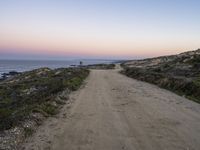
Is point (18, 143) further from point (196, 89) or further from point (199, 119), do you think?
point (196, 89)

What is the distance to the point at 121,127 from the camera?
12766 millimetres

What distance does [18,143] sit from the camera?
34.1ft

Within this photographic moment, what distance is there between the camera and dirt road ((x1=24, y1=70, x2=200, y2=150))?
1037 centimetres

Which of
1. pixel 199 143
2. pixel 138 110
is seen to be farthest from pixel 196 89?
pixel 199 143

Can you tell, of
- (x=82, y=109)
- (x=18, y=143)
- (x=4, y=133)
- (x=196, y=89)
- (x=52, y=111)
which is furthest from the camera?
(x=196, y=89)

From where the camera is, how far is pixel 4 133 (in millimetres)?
11164

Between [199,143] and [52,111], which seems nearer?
[199,143]

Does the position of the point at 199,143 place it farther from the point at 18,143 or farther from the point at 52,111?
the point at 52,111

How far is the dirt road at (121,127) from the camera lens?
10367 millimetres

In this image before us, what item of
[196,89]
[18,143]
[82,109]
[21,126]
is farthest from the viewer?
→ [196,89]

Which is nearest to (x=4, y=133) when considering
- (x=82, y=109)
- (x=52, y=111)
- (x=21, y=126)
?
(x=21, y=126)

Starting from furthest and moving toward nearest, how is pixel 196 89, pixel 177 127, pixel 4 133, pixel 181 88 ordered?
pixel 181 88 < pixel 196 89 < pixel 177 127 < pixel 4 133

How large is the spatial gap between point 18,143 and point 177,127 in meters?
6.25

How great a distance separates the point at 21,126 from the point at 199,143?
6.40 metres
